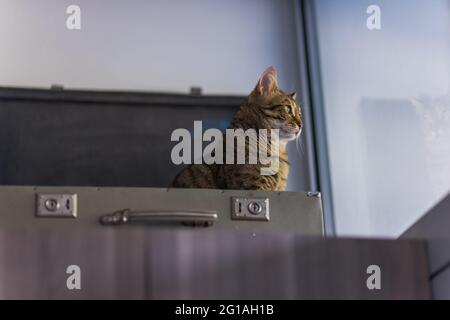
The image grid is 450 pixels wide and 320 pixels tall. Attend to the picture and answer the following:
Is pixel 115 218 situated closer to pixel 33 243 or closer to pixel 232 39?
pixel 33 243

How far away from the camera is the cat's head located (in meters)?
1.81

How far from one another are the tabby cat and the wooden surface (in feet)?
1.79

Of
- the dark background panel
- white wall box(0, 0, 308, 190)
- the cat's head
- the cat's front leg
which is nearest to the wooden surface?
the cat's front leg

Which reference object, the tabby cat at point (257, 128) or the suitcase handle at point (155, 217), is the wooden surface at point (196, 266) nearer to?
the suitcase handle at point (155, 217)

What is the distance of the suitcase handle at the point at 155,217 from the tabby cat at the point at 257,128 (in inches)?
13.9

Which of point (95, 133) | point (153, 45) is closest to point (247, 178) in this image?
point (95, 133)

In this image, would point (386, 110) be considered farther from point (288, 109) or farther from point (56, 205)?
point (56, 205)

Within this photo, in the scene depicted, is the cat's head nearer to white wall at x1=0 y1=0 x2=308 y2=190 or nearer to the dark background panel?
the dark background panel

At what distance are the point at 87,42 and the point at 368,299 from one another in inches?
54.3

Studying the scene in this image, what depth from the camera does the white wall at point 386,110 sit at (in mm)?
1869

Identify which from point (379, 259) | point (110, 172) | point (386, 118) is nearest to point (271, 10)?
point (386, 118)

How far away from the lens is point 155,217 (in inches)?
51.0

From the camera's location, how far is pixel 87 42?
7.32 feet

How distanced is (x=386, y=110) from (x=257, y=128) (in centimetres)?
44
